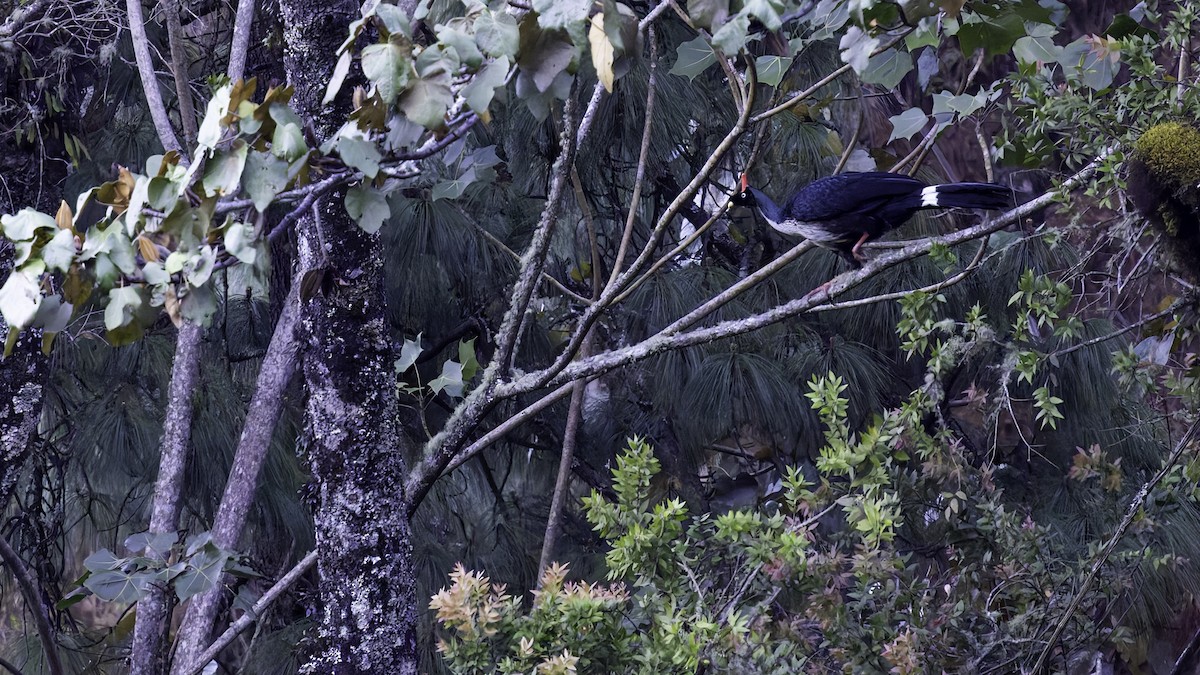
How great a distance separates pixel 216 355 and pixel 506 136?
1410mm

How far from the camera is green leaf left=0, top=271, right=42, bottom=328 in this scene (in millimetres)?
1254

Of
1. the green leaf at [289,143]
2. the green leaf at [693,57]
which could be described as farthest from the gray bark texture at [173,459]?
the green leaf at [289,143]

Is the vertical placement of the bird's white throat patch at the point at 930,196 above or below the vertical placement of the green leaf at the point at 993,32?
above

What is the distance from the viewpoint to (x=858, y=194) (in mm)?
2822

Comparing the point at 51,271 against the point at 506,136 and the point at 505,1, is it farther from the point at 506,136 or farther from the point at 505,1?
the point at 506,136

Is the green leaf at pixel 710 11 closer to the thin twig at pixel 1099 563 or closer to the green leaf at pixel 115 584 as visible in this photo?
the thin twig at pixel 1099 563

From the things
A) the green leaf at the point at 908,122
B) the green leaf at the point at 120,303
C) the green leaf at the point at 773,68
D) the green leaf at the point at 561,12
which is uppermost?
the green leaf at the point at 773,68

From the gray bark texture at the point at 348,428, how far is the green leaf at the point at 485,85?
1.63ft

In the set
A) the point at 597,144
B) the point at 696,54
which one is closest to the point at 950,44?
the point at 597,144

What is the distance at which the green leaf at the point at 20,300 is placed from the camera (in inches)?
49.4

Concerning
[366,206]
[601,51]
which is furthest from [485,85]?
[366,206]

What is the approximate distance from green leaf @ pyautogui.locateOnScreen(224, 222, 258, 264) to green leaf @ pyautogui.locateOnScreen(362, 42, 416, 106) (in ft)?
0.75

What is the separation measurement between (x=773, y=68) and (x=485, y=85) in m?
1.02

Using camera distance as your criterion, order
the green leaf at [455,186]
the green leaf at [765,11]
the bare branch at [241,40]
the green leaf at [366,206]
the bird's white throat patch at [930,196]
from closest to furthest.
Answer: the green leaf at [765,11] < the green leaf at [366,206] < the green leaf at [455,186] < the bird's white throat patch at [930,196] < the bare branch at [241,40]
